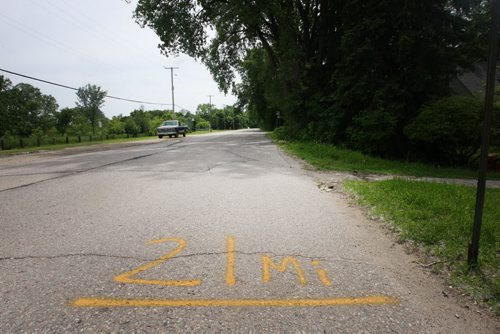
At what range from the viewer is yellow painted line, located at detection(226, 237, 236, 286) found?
2.78m

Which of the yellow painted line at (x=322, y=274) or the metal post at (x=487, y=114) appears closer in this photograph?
the metal post at (x=487, y=114)

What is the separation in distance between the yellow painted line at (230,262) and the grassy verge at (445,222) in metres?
2.02

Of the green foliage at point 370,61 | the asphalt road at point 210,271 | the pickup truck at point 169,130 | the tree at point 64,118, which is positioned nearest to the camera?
the asphalt road at point 210,271

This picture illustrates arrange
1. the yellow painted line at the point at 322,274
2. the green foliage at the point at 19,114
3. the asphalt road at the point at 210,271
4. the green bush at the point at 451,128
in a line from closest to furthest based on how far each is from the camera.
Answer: the asphalt road at the point at 210,271, the yellow painted line at the point at 322,274, the green bush at the point at 451,128, the green foliage at the point at 19,114

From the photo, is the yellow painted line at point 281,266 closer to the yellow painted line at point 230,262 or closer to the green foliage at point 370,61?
the yellow painted line at point 230,262

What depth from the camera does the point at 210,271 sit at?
2.94m

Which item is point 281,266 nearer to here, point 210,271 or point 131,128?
point 210,271

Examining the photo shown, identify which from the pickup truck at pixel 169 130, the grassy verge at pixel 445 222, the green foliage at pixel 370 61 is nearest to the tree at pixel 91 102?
the pickup truck at pixel 169 130

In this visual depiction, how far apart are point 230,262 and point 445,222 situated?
9.51 ft

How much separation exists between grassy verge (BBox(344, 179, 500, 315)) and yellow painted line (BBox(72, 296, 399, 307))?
0.89 metres

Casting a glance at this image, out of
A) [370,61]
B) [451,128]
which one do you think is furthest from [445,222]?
[370,61]

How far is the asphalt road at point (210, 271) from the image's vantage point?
2227 millimetres

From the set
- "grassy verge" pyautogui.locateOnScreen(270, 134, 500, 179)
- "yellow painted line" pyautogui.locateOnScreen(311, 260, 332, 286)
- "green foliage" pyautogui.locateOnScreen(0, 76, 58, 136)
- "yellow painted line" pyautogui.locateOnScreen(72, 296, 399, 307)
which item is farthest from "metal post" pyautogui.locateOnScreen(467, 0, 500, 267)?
"green foliage" pyautogui.locateOnScreen(0, 76, 58, 136)

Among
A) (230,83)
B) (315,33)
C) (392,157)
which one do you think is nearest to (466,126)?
(392,157)
